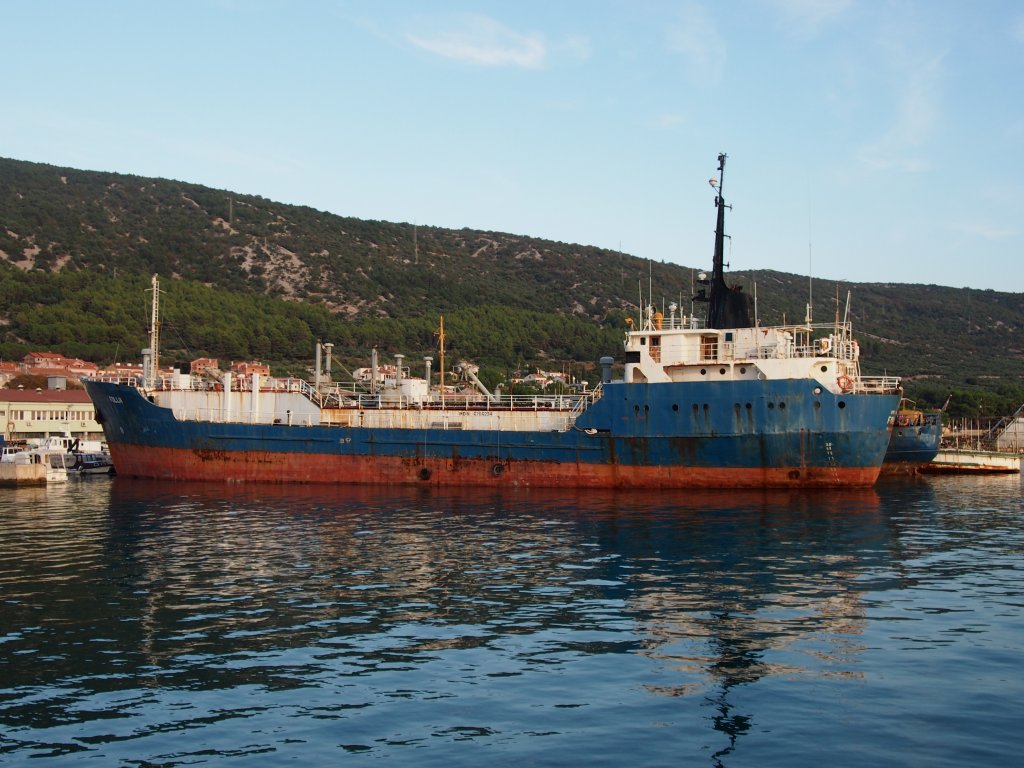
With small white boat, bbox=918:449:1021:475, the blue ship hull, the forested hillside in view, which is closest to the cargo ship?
the blue ship hull

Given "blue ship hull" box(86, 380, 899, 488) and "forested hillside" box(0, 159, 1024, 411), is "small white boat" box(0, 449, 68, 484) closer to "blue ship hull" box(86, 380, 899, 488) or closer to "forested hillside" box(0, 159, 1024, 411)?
"blue ship hull" box(86, 380, 899, 488)

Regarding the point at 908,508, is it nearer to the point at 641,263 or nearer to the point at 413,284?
the point at 413,284

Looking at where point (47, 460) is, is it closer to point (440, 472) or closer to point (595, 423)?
point (440, 472)

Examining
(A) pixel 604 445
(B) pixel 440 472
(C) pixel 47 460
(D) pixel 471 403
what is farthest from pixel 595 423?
(C) pixel 47 460

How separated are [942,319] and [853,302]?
14.9 metres

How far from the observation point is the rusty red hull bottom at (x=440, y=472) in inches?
1476

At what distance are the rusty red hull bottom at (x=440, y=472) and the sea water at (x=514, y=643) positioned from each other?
8.32 m

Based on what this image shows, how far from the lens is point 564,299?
142875mm

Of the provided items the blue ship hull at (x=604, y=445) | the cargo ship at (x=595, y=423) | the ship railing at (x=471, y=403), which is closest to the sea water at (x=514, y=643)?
the blue ship hull at (x=604, y=445)

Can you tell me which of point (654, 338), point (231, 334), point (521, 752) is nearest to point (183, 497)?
point (654, 338)

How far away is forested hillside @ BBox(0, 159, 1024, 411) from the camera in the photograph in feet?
317

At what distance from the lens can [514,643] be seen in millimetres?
15398

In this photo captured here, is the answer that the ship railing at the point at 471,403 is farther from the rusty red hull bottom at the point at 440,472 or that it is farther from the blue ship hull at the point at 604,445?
the rusty red hull bottom at the point at 440,472

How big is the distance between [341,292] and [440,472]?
88.9m
